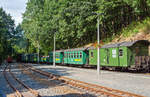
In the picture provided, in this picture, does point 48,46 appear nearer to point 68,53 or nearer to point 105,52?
point 68,53

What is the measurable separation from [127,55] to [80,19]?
16.6 metres

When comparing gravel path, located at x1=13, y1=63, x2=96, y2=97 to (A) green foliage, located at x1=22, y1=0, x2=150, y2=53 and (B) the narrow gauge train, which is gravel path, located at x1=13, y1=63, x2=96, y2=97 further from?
(A) green foliage, located at x1=22, y1=0, x2=150, y2=53

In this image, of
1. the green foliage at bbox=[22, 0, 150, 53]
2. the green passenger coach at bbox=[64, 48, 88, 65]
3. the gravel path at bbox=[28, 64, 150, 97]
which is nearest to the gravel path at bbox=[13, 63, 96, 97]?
the gravel path at bbox=[28, 64, 150, 97]

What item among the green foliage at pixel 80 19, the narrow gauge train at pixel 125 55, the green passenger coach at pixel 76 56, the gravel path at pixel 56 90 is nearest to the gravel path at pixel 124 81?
the narrow gauge train at pixel 125 55

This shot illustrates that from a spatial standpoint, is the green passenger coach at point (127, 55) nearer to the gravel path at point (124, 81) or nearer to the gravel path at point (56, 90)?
the gravel path at point (124, 81)

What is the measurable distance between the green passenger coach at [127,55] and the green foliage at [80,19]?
319 inches

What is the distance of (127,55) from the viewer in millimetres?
17750

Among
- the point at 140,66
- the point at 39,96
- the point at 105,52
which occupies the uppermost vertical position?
the point at 105,52

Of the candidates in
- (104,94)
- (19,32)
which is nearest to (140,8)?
(104,94)

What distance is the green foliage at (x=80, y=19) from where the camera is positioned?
96.9 feet

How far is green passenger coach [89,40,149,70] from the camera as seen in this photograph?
17.7m

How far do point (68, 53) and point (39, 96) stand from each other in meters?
20.7

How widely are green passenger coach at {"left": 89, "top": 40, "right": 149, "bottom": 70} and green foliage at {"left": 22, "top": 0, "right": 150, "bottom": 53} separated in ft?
26.6

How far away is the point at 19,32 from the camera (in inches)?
2938
